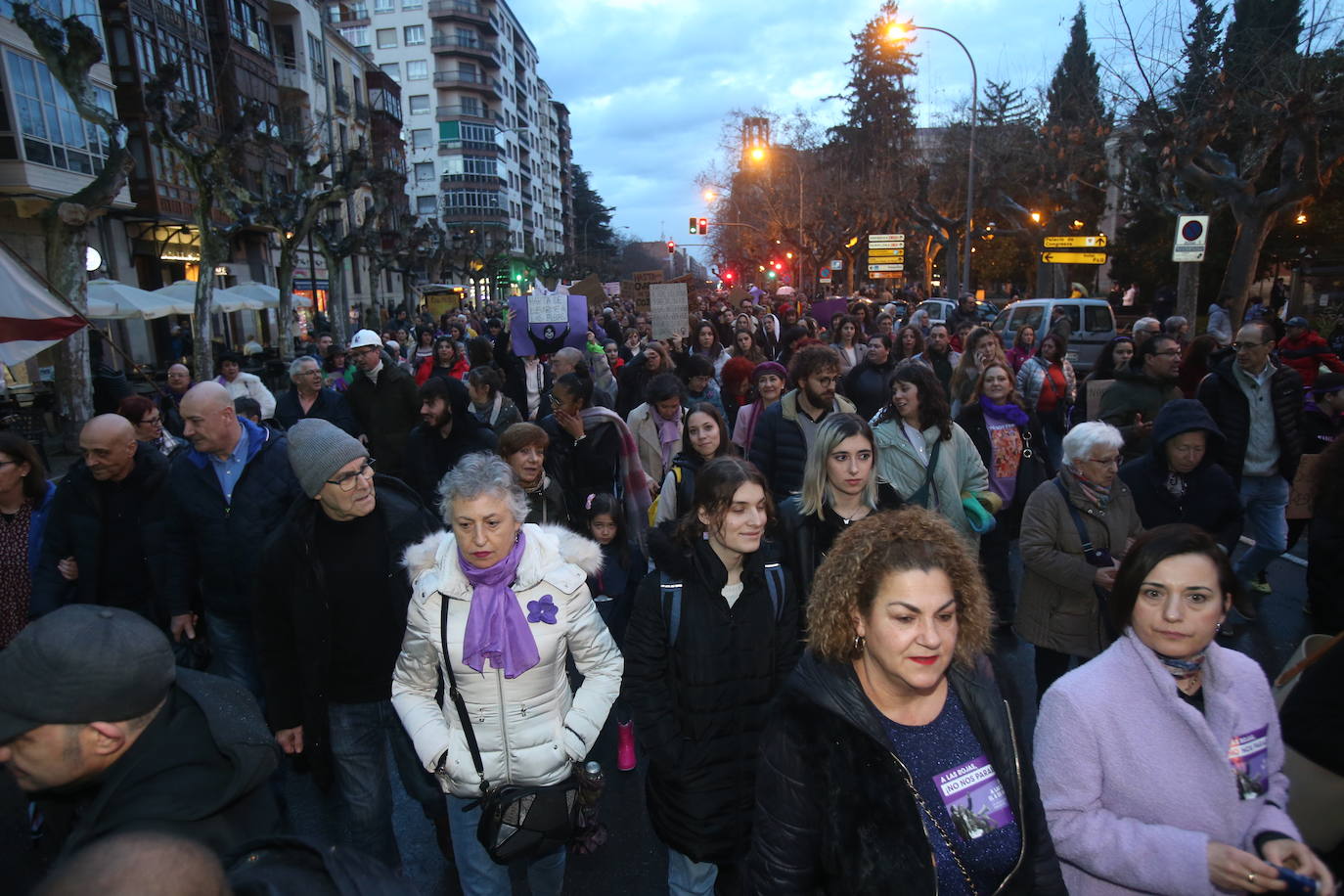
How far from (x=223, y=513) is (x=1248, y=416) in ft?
20.9

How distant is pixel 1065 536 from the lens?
360cm

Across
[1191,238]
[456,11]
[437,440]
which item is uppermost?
[456,11]

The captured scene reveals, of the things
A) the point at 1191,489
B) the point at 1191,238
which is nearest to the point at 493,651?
the point at 1191,489

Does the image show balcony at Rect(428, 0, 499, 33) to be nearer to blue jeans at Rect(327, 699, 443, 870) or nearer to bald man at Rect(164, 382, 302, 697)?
bald man at Rect(164, 382, 302, 697)

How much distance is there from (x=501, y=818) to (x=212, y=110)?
31.7 meters

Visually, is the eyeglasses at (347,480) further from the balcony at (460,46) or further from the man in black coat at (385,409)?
the balcony at (460,46)

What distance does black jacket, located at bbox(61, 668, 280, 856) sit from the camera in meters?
1.67

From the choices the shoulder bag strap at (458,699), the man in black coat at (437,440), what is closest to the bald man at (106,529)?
the man in black coat at (437,440)

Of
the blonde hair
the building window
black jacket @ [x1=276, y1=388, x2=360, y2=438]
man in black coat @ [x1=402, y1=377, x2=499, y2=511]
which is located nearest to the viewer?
the blonde hair

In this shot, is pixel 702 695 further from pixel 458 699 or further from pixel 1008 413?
pixel 1008 413

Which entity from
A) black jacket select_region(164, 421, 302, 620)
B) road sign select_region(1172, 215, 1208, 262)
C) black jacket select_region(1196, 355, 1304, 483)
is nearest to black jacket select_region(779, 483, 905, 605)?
black jacket select_region(164, 421, 302, 620)

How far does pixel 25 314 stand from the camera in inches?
211

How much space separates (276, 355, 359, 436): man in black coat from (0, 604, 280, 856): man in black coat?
502cm

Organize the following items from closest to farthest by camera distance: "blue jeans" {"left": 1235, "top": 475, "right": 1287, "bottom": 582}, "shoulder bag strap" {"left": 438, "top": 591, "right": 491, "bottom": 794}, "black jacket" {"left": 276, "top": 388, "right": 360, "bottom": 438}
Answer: "shoulder bag strap" {"left": 438, "top": 591, "right": 491, "bottom": 794}
"blue jeans" {"left": 1235, "top": 475, "right": 1287, "bottom": 582}
"black jacket" {"left": 276, "top": 388, "right": 360, "bottom": 438}
